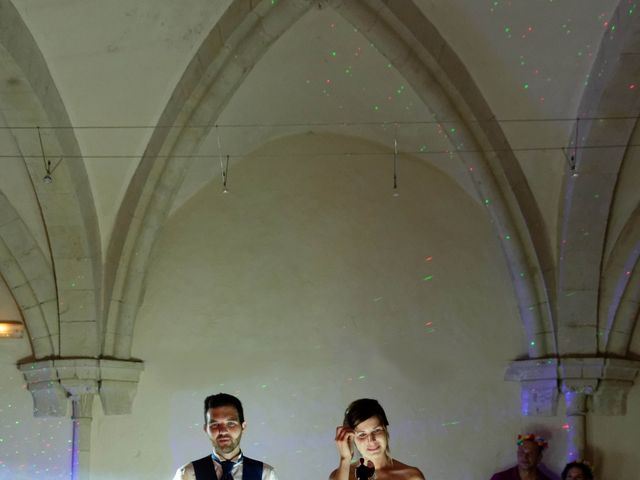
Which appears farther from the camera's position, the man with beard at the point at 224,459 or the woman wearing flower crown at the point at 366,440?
the man with beard at the point at 224,459

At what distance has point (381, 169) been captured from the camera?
824 centimetres

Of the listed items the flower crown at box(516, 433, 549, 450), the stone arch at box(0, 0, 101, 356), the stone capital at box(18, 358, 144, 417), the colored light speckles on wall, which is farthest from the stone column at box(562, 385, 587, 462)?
the stone arch at box(0, 0, 101, 356)

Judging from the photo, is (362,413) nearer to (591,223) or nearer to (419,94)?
(419,94)

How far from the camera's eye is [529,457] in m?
7.33

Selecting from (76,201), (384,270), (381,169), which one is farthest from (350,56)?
(76,201)

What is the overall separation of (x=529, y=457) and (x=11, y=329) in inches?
152

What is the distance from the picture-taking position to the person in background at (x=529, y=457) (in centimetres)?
732

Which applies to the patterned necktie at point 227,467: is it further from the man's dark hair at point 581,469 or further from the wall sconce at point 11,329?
the wall sconce at point 11,329

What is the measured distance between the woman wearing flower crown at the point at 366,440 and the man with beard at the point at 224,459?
0.30 meters

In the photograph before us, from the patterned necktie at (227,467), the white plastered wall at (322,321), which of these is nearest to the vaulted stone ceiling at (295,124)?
the white plastered wall at (322,321)

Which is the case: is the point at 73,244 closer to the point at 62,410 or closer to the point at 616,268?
the point at 62,410

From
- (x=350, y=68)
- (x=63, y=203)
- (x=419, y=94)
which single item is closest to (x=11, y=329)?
(x=63, y=203)

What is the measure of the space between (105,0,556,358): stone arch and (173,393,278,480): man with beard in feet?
12.9

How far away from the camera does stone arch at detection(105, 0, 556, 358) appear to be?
6.72 meters
